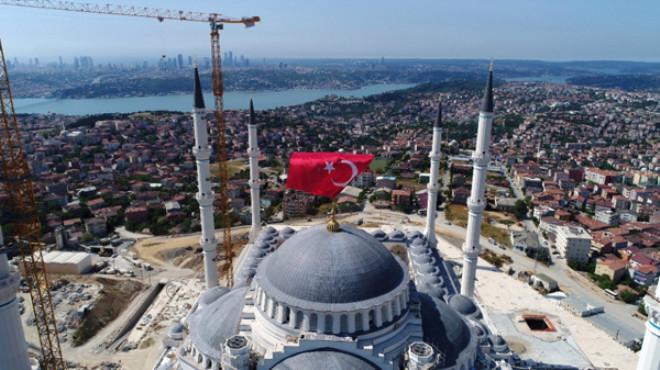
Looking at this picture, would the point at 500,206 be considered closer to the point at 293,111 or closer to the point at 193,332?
the point at 193,332

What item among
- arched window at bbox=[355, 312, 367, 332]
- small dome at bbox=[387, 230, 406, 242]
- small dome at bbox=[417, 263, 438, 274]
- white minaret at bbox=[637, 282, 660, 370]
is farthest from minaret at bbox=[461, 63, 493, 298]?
arched window at bbox=[355, 312, 367, 332]

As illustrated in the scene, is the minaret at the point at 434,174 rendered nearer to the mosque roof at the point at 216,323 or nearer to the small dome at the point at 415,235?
the small dome at the point at 415,235

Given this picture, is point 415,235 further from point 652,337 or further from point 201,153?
point 652,337

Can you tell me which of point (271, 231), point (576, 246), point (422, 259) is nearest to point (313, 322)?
point (422, 259)

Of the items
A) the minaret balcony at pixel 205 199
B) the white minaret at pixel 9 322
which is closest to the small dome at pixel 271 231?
the minaret balcony at pixel 205 199

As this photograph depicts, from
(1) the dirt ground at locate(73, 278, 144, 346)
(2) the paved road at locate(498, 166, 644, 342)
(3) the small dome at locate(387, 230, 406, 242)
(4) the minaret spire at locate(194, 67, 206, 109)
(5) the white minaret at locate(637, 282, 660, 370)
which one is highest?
(4) the minaret spire at locate(194, 67, 206, 109)

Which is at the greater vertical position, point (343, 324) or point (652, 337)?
point (652, 337)

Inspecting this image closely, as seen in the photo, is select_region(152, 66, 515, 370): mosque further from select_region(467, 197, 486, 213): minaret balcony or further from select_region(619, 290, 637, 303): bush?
select_region(619, 290, 637, 303): bush
